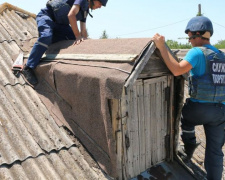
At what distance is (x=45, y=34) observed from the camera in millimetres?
3484

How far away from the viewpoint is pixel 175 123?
312 cm

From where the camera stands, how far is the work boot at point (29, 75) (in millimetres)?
3383

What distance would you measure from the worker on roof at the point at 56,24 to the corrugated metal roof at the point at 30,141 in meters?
0.29

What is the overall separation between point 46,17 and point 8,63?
0.89 metres

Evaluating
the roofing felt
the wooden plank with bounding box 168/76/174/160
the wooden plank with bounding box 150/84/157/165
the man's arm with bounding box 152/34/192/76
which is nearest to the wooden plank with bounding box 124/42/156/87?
the roofing felt

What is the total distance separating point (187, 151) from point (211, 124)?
555mm

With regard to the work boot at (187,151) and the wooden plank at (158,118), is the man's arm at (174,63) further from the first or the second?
the work boot at (187,151)

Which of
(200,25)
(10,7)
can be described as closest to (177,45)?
(10,7)

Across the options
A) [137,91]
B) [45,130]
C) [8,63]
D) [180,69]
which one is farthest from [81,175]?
[8,63]

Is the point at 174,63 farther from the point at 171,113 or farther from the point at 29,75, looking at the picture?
the point at 29,75

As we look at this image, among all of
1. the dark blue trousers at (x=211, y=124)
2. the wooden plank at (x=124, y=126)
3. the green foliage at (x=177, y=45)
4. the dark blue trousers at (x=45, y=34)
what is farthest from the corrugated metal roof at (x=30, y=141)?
the green foliage at (x=177, y=45)

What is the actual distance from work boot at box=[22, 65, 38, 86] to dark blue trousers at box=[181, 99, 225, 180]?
6.59 ft

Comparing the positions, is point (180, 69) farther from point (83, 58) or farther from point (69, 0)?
point (69, 0)

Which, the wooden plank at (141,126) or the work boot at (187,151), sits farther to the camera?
the work boot at (187,151)
